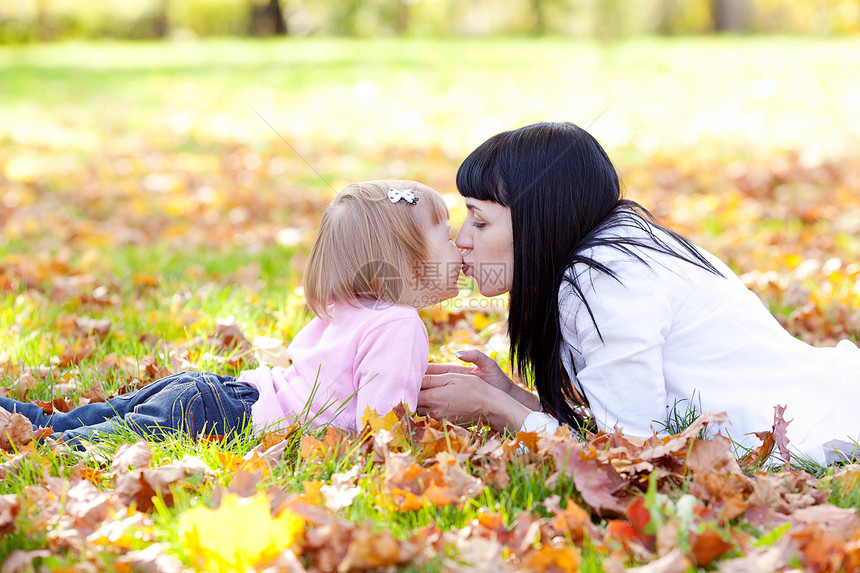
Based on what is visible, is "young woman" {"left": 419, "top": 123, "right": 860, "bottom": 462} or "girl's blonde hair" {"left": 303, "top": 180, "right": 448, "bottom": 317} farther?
"girl's blonde hair" {"left": 303, "top": 180, "right": 448, "bottom": 317}

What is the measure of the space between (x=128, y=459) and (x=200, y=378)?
1.51 ft

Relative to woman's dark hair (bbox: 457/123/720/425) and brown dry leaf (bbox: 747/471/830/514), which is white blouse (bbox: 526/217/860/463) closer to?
woman's dark hair (bbox: 457/123/720/425)

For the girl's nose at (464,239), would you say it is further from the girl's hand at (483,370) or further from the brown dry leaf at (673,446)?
the brown dry leaf at (673,446)

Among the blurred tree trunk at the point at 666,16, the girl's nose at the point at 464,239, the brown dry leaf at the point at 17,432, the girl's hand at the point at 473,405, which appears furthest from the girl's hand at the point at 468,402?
the blurred tree trunk at the point at 666,16

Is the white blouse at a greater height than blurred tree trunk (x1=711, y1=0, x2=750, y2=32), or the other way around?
blurred tree trunk (x1=711, y1=0, x2=750, y2=32)

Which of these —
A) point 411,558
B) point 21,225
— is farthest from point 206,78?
point 411,558

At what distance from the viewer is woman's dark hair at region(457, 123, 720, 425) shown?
7.69ft

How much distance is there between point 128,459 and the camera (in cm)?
198

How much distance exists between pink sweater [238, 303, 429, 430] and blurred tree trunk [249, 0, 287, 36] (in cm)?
2718

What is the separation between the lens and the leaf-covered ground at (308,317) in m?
1.62

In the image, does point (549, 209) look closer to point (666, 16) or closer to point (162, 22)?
point (666, 16)

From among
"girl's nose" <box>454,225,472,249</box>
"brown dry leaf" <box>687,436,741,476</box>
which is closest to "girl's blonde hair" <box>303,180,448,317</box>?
"girl's nose" <box>454,225,472,249</box>

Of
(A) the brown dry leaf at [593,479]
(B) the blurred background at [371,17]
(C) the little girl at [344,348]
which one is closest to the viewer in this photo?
(A) the brown dry leaf at [593,479]

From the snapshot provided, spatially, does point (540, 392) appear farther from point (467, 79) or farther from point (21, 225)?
point (467, 79)
